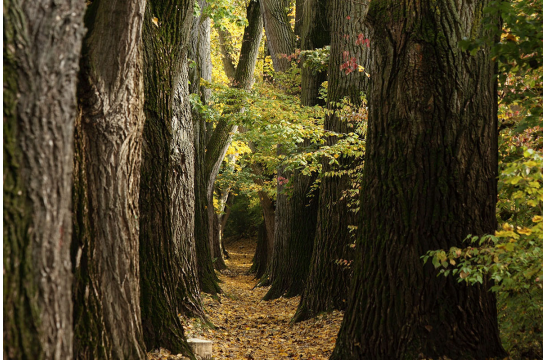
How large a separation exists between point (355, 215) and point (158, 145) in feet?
12.6

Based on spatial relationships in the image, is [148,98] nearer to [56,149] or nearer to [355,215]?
[56,149]

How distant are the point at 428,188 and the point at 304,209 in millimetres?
7386

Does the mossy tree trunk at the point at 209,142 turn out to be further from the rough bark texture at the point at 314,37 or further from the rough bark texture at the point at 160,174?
the rough bark texture at the point at 160,174

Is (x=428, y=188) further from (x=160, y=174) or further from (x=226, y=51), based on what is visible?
(x=226, y=51)

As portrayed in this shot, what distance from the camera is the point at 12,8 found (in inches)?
118

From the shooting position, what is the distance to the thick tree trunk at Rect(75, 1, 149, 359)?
14.0 feet

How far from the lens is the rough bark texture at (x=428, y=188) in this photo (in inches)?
192

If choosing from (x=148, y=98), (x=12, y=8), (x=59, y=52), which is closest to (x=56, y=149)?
(x=59, y=52)

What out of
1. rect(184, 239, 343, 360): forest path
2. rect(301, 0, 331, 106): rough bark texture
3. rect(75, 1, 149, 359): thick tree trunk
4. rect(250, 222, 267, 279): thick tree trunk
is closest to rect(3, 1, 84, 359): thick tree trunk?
rect(75, 1, 149, 359): thick tree trunk

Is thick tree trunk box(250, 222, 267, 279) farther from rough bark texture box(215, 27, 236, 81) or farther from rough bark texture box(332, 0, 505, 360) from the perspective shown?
rough bark texture box(332, 0, 505, 360)

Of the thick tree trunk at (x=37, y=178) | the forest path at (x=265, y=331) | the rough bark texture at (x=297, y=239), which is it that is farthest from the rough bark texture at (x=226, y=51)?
the thick tree trunk at (x=37, y=178)

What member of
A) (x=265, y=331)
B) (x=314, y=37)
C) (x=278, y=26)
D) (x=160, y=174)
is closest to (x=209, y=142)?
(x=278, y=26)

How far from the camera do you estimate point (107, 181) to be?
14.4 ft

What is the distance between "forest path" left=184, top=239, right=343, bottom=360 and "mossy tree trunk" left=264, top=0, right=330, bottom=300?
51 centimetres
